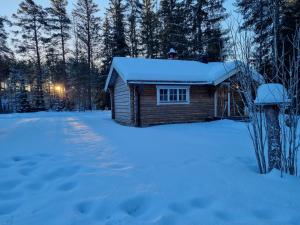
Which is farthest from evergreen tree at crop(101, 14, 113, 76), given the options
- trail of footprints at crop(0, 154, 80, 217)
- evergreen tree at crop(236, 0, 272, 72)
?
trail of footprints at crop(0, 154, 80, 217)

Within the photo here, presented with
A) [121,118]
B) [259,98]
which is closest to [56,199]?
[259,98]

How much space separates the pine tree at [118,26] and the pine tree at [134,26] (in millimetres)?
1011

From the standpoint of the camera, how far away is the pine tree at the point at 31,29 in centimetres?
2861

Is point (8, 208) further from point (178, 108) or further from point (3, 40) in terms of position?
point (3, 40)

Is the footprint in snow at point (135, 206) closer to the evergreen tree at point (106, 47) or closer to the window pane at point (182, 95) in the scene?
the window pane at point (182, 95)

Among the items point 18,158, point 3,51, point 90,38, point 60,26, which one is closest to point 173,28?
point 90,38

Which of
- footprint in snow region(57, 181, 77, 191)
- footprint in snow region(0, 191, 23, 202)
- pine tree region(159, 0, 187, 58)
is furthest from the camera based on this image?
pine tree region(159, 0, 187, 58)

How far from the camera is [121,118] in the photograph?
13.7m

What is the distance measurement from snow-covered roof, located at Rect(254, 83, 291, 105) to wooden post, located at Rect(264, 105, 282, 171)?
17 cm

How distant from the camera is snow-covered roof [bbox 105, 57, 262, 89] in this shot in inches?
446

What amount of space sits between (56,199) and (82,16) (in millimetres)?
30785

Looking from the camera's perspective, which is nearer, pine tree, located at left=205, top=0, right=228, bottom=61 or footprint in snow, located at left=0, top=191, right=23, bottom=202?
footprint in snow, located at left=0, top=191, right=23, bottom=202

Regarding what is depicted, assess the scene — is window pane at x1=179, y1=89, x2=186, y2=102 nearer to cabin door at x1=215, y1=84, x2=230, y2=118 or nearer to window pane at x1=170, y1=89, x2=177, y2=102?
window pane at x1=170, y1=89, x2=177, y2=102

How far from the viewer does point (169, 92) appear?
40.0 ft
